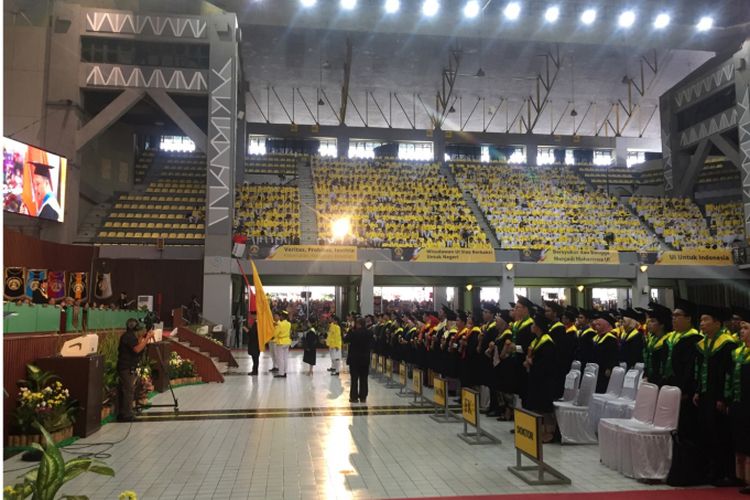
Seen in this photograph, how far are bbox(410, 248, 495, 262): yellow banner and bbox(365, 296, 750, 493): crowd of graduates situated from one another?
12027 millimetres

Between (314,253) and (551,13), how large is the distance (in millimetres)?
15949

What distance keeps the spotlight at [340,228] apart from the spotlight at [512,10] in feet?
40.7

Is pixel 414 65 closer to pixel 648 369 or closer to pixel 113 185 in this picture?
pixel 113 185

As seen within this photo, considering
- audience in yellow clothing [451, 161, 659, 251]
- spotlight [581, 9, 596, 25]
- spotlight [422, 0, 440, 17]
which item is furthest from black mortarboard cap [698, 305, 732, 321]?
spotlight [581, 9, 596, 25]

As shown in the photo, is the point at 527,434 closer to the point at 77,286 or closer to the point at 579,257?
the point at 77,286

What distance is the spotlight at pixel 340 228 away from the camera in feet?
86.4

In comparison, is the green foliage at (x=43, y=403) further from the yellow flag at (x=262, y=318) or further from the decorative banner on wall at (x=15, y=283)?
the decorative banner on wall at (x=15, y=283)

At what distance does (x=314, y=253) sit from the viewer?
80.5 ft

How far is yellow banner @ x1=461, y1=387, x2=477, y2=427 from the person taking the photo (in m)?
7.79

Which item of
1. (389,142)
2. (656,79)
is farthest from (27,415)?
(656,79)

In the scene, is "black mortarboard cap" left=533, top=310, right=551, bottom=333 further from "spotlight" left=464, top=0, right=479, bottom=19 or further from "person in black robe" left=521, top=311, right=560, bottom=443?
"spotlight" left=464, top=0, right=479, bottom=19

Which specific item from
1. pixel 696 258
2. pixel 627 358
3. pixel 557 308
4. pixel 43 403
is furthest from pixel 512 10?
pixel 43 403

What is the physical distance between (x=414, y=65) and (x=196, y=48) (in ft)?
41.4

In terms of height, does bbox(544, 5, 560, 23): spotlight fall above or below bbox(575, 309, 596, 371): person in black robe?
→ above
